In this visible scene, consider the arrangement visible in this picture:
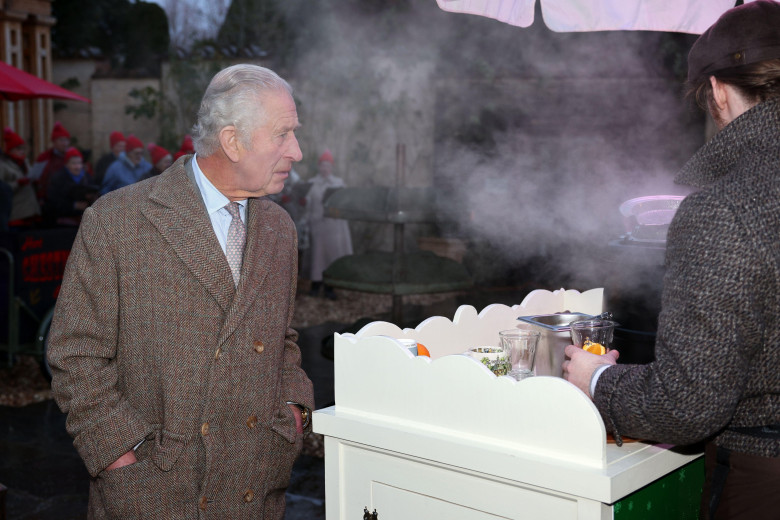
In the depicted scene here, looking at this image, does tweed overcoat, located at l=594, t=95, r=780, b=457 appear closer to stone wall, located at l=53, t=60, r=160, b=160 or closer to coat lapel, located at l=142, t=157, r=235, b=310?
coat lapel, located at l=142, t=157, r=235, b=310

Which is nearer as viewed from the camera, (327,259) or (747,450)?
(747,450)

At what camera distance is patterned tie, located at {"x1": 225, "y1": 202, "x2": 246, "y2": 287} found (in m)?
2.12

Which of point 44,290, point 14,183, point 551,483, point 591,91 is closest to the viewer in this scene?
point 551,483

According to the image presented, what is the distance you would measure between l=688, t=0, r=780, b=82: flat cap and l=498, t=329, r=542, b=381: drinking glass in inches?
29.3

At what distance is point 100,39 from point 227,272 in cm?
1990

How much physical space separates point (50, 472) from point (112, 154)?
7052mm

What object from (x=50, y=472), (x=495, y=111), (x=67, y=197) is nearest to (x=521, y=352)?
(x=50, y=472)

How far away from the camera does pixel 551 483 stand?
1.55 metres

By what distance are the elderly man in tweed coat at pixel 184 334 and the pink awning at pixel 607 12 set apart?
1.15 meters

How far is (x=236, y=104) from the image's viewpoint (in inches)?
80.9

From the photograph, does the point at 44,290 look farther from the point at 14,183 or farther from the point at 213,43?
the point at 213,43

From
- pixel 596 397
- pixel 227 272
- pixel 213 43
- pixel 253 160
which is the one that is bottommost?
pixel 596 397

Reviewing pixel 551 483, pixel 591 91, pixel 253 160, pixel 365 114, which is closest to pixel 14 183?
pixel 365 114

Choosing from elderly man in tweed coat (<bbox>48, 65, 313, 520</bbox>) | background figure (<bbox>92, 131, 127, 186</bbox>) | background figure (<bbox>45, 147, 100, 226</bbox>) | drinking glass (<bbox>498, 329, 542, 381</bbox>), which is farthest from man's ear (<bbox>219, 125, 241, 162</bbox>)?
background figure (<bbox>92, 131, 127, 186</bbox>)
